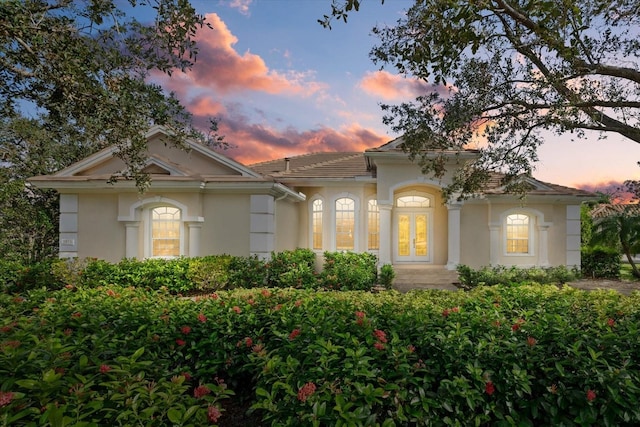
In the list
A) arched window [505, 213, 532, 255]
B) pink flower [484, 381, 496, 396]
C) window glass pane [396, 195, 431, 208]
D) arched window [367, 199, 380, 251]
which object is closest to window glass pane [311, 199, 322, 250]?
arched window [367, 199, 380, 251]

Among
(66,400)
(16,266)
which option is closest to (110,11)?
(66,400)

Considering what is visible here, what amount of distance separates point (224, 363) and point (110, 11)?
21.2 feet

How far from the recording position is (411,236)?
16.0 metres

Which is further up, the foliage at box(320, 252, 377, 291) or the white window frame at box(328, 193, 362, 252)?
the white window frame at box(328, 193, 362, 252)

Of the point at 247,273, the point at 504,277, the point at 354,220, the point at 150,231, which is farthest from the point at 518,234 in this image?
the point at 150,231

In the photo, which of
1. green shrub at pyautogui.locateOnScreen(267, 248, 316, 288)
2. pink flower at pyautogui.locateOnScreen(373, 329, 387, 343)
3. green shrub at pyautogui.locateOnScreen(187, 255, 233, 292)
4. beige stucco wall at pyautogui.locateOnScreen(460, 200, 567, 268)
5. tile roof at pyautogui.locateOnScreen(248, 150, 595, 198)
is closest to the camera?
pink flower at pyautogui.locateOnScreen(373, 329, 387, 343)

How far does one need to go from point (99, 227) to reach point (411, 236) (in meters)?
11.8

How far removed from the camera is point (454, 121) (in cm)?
845

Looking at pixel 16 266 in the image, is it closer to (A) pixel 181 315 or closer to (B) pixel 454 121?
(A) pixel 181 315

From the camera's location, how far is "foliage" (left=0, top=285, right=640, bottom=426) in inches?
95.0

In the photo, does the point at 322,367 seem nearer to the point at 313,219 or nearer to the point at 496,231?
the point at 313,219

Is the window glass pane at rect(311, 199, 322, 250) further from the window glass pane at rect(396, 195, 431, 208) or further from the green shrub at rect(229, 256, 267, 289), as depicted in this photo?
the green shrub at rect(229, 256, 267, 289)

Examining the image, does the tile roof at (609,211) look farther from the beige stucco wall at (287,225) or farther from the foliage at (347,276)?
the beige stucco wall at (287,225)

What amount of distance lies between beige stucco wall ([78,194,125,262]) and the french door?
34.9 ft
